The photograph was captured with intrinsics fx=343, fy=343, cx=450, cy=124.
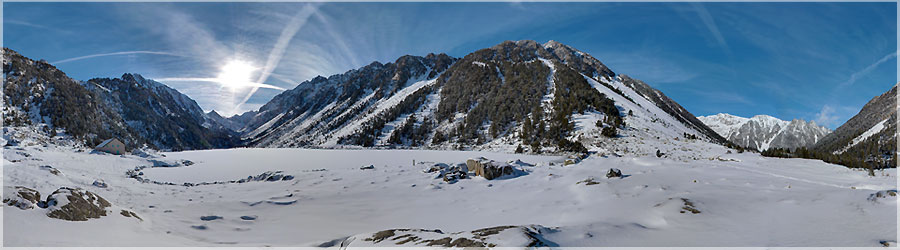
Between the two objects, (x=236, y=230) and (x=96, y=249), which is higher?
(x=96, y=249)

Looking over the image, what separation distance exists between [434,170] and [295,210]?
28.4 feet

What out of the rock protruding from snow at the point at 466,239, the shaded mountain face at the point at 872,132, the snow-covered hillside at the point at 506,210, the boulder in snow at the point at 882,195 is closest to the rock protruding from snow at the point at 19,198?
the snow-covered hillside at the point at 506,210

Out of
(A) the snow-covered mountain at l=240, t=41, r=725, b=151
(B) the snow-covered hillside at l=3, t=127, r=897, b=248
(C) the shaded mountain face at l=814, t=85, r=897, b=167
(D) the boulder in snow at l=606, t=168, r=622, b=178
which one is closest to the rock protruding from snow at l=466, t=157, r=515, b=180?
(B) the snow-covered hillside at l=3, t=127, r=897, b=248

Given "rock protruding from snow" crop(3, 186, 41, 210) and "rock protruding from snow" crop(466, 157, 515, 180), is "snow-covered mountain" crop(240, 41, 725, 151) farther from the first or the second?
"rock protruding from snow" crop(3, 186, 41, 210)

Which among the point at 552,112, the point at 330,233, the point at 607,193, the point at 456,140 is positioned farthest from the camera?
the point at 456,140

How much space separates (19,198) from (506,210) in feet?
38.5

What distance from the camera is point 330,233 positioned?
939 cm

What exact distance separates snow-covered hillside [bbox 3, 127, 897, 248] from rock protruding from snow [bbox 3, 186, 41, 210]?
86 millimetres

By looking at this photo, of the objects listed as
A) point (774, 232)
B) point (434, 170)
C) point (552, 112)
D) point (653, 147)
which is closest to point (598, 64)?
point (552, 112)

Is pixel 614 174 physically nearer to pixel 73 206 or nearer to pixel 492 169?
pixel 492 169

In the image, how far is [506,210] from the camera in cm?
1103

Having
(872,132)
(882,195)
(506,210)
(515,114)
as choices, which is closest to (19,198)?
(506,210)

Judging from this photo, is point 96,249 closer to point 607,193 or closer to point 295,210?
point 295,210

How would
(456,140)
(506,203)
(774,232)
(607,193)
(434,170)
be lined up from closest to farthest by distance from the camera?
(774,232)
(607,193)
(506,203)
(434,170)
(456,140)
